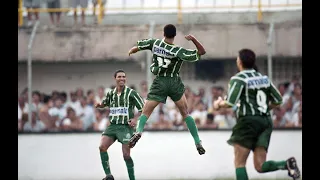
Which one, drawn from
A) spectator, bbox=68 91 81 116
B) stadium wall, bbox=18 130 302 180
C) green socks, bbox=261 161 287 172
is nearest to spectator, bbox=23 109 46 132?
spectator, bbox=68 91 81 116

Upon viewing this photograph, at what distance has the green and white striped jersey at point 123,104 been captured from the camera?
593 inches

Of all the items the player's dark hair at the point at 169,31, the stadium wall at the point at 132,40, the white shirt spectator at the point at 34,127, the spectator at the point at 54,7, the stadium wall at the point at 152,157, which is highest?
the spectator at the point at 54,7

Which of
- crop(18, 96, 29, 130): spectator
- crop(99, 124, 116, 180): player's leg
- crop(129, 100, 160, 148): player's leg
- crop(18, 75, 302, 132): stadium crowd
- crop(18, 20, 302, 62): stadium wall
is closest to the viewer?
crop(129, 100, 160, 148): player's leg

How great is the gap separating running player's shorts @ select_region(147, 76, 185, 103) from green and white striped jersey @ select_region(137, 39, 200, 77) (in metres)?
0.10

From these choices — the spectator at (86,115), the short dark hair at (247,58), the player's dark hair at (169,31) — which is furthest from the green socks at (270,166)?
the spectator at (86,115)

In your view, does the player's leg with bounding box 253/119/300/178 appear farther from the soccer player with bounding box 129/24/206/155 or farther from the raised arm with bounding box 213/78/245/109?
the soccer player with bounding box 129/24/206/155

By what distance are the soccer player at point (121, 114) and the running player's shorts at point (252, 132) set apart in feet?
11.2

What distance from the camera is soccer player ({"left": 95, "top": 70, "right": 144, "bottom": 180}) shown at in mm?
15070

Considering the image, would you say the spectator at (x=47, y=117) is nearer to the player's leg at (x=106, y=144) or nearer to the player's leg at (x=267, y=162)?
the player's leg at (x=106, y=144)

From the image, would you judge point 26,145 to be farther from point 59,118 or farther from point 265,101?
point 265,101

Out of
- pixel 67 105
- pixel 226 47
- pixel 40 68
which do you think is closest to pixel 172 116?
pixel 67 105

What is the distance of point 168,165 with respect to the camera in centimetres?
1758

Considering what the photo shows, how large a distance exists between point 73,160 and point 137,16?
9365 mm

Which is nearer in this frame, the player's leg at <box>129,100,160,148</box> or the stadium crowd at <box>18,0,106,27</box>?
the player's leg at <box>129,100,160,148</box>
